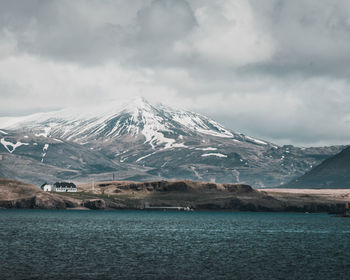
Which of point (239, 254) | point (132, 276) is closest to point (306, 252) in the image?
point (239, 254)

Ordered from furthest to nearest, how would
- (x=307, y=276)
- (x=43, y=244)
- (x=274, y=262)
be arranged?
1. (x=43, y=244)
2. (x=274, y=262)
3. (x=307, y=276)

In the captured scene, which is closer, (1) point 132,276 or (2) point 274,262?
(1) point 132,276

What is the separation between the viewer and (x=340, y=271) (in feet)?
266

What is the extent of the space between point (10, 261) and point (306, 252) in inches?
2080

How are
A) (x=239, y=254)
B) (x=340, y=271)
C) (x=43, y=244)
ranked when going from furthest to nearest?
(x=43, y=244) → (x=239, y=254) → (x=340, y=271)

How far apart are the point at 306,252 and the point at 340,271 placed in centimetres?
2410

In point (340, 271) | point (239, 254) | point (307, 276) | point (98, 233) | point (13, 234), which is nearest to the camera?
point (307, 276)

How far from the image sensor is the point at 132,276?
72.4m


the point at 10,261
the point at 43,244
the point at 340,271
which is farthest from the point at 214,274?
the point at 43,244

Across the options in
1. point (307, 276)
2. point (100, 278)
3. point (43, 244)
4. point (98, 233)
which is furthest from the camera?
point (98, 233)

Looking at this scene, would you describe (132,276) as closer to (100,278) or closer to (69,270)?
(100,278)

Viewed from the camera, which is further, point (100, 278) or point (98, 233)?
point (98, 233)

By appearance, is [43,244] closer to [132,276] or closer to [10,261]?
[10,261]

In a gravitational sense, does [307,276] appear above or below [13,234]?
below
